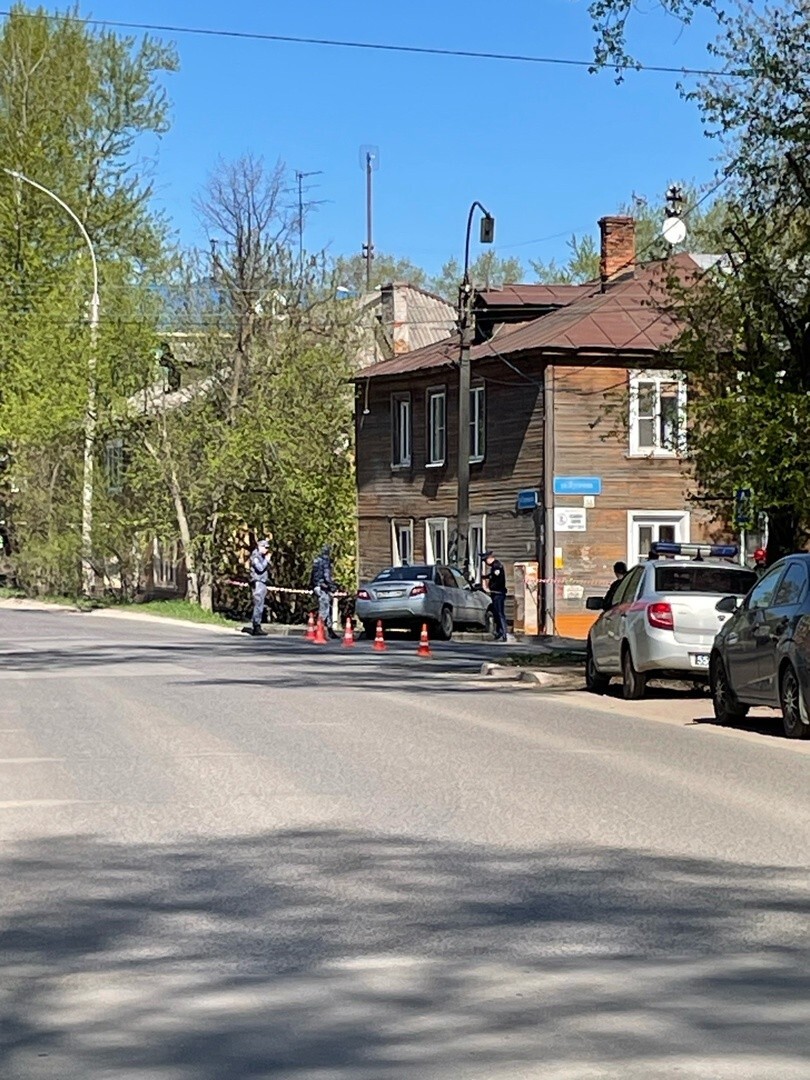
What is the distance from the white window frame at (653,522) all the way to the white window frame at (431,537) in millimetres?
6117

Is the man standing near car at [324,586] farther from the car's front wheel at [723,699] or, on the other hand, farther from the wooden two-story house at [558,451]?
the car's front wheel at [723,699]

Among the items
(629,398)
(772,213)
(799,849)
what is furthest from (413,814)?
(629,398)

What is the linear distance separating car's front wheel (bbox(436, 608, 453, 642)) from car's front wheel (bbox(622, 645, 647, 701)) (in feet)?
60.1

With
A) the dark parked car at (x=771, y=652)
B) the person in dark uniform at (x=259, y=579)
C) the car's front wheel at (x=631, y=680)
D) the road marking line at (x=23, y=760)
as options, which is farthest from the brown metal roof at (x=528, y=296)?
the road marking line at (x=23, y=760)

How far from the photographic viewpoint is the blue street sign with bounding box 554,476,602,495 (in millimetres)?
45156

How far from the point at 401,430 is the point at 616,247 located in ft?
23.8

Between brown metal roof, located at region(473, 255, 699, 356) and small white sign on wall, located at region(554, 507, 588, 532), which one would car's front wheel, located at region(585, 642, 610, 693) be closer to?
brown metal roof, located at region(473, 255, 699, 356)

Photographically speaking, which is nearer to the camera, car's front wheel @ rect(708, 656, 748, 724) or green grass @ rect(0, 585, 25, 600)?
car's front wheel @ rect(708, 656, 748, 724)

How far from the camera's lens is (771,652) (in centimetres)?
1773

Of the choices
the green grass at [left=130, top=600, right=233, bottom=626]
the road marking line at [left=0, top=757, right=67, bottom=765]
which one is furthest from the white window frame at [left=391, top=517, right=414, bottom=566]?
the road marking line at [left=0, top=757, right=67, bottom=765]

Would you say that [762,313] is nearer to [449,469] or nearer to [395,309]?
[449,469]

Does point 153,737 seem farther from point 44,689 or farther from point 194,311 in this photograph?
point 194,311

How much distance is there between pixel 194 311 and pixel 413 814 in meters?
41.7

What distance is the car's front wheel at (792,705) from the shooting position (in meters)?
17.1
